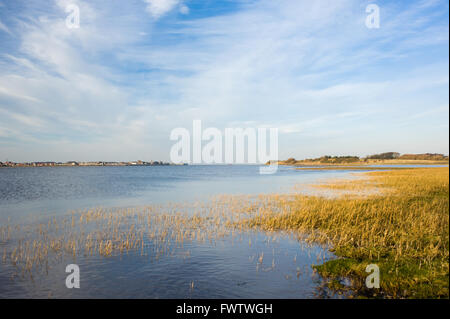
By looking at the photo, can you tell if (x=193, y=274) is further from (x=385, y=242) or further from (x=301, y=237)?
(x=385, y=242)

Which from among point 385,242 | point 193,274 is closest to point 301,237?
point 385,242

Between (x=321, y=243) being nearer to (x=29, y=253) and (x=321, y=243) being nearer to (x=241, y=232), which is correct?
(x=241, y=232)

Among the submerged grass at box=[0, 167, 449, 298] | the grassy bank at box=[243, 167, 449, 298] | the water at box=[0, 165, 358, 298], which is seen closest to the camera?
the grassy bank at box=[243, 167, 449, 298]

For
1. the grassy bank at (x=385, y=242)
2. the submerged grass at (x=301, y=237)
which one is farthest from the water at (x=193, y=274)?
the grassy bank at (x=385, y=242)

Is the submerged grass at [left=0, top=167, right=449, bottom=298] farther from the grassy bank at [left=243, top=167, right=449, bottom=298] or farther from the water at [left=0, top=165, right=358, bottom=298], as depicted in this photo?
the water at [left=0, top=165, right=358, bottom=298]

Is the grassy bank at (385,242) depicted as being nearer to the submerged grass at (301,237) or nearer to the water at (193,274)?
the submerged grass at (301,237)

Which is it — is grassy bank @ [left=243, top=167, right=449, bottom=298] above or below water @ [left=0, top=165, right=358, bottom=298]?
above

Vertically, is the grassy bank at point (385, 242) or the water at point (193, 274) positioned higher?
the grassy bank at point (385, 242)

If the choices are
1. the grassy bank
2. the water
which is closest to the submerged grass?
the grassy bank

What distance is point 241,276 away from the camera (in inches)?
464
